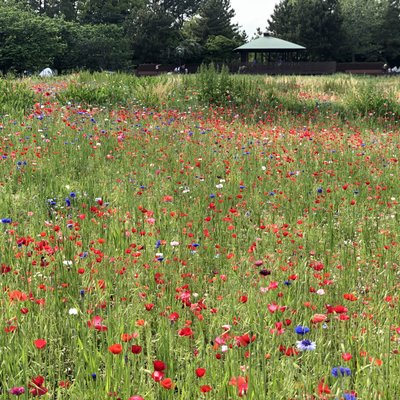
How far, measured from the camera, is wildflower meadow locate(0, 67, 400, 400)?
180cm

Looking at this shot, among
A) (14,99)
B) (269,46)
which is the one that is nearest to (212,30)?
(269,46)

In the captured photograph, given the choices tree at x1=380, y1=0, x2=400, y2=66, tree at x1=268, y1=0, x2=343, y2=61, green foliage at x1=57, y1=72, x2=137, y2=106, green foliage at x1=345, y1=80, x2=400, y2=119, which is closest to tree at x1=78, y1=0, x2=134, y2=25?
tree at x1=268, y1=0, x2=343, y2=61

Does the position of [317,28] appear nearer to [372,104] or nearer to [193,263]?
[372,104]

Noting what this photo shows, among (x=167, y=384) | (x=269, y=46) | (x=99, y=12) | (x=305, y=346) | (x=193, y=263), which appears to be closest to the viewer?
(x=167, y=384)

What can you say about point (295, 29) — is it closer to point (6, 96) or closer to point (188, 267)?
point (6, 96)

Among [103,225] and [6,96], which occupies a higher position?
[6,96]

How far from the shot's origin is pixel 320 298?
2.53 metres

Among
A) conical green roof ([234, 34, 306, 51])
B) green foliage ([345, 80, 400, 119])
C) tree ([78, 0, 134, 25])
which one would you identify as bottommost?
green foliage ([345, 80, 400, 119])

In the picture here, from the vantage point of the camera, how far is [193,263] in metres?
2.94

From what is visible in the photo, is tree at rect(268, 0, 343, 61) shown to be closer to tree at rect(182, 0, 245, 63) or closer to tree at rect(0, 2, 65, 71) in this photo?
tree at rect(182, 0, 245, 63)

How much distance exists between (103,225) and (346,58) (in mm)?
52258

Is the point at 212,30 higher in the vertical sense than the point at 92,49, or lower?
higher

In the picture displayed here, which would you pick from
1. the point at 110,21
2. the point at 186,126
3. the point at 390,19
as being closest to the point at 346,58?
the point at 390,19

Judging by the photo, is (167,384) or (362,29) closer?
(167,384)
